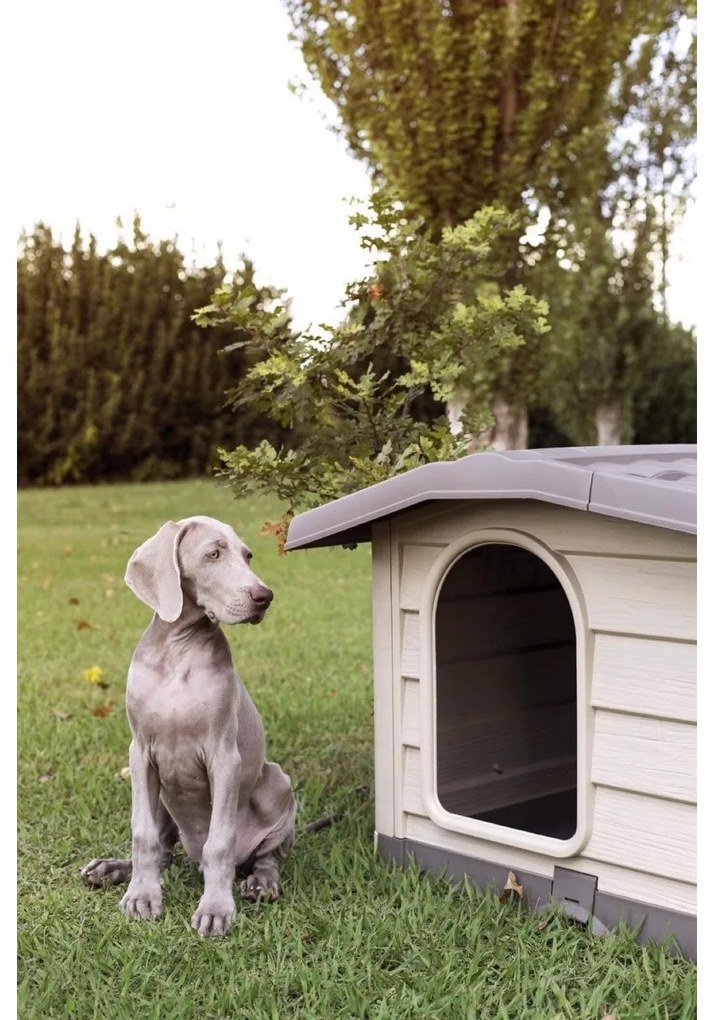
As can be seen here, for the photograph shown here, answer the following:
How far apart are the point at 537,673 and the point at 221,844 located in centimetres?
158

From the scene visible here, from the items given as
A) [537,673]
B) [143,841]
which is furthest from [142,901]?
[537,673]

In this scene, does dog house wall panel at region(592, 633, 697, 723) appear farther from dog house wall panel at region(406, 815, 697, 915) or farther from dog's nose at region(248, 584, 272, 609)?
dog's nose at region(248, 584, 272, 609)

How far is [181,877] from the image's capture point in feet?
11.4

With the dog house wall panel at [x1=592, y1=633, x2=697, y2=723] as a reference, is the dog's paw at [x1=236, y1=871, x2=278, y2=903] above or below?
below

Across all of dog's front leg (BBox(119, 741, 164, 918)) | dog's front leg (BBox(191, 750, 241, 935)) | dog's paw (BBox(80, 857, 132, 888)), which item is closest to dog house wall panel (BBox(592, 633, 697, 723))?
dog's front leg (BBox(191, 750, 241, 935))

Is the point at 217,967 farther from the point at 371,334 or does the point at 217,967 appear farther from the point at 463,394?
the point at 463,394

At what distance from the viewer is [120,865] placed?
351 cm

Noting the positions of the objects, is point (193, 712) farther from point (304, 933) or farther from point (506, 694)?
point (506, 694)

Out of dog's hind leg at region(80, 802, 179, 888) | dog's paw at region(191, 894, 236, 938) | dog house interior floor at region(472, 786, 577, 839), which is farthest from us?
dog house interior floor at region(472, 786, 577, 839)

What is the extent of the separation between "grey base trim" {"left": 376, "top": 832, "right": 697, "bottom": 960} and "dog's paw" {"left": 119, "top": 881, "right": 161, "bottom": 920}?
31.4 inches

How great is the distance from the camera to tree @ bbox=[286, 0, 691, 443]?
41.4ft

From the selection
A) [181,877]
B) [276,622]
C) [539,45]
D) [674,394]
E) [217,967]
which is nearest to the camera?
[217,967]
